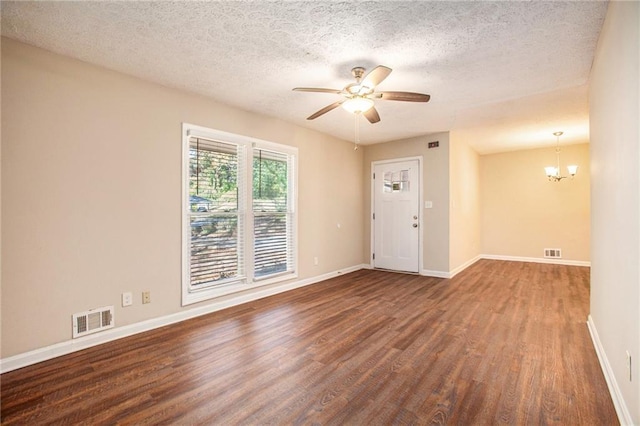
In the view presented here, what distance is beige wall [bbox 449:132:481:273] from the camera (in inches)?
216

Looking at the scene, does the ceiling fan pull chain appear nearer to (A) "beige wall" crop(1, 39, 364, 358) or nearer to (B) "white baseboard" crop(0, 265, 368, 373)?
(A) "beige wall" crop(1, 39, 364, 358)

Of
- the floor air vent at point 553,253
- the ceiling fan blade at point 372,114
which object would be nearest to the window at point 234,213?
the ceiling fan blade at point 372,114

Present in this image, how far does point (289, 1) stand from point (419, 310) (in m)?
3.34

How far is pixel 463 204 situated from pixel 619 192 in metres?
4.53

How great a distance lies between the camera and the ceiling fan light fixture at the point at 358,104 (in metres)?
2.87

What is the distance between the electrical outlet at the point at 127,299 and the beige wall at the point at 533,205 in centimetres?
731

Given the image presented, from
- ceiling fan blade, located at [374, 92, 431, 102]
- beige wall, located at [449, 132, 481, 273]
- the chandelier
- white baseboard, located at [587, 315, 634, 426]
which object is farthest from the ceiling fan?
the chandelier

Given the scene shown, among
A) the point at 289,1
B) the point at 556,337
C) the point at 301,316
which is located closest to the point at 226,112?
the point at 289,1

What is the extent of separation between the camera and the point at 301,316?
3.44 metres

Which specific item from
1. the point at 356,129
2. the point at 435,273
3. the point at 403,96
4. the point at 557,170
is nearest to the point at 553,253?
the point at 557,170

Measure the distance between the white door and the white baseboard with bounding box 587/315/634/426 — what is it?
3.15m

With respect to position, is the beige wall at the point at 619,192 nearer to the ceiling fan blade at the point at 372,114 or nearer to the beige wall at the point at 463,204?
the ceiling fan blade at the point at 372,114

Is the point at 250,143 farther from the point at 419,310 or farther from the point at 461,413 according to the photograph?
the point at 461,413

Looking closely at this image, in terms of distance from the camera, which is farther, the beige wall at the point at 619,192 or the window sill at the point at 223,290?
the window sill at the point at 223,290
